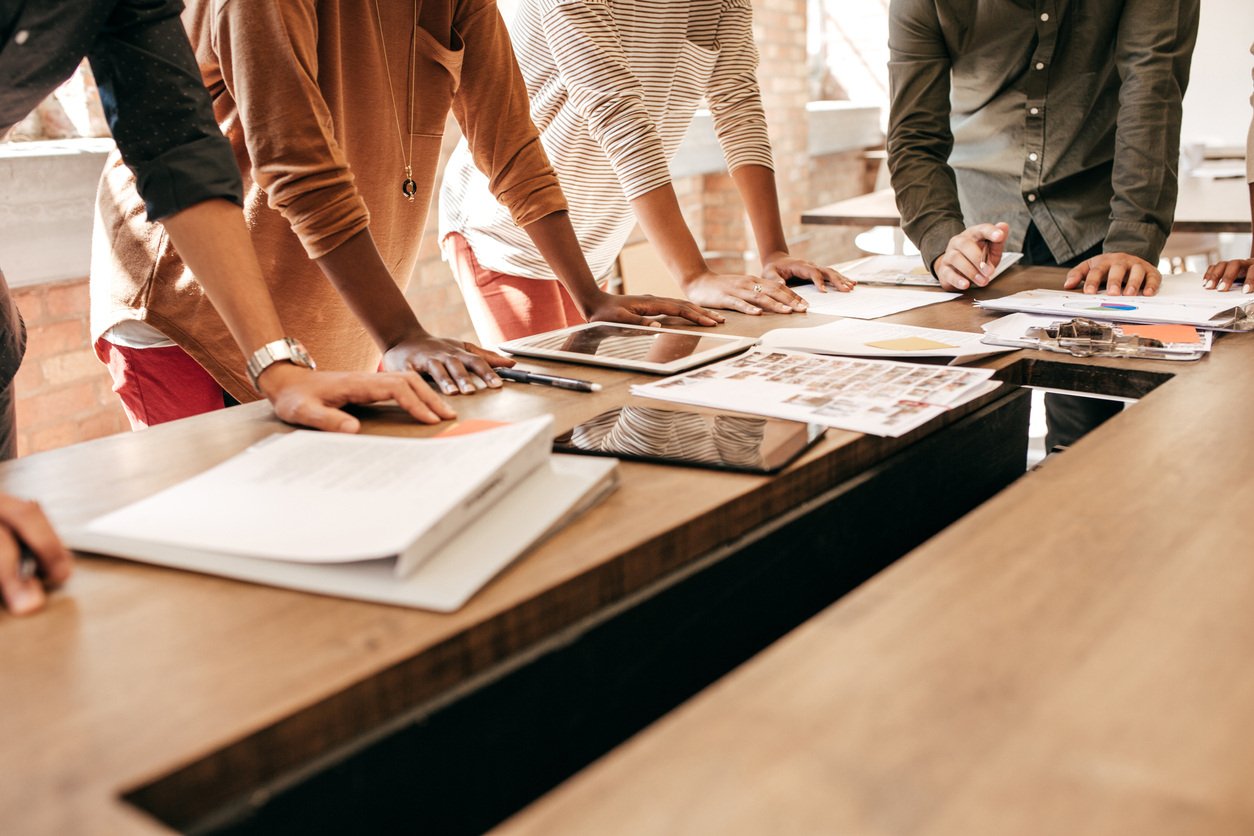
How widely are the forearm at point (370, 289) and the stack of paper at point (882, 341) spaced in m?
0.48

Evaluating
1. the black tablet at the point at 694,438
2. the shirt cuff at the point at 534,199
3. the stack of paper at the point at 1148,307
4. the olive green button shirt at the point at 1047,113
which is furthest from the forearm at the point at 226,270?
the olive green button shirt at the point at 1047,113

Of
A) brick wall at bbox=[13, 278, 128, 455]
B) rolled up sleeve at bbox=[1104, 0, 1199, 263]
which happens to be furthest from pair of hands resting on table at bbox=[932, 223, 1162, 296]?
brick wall at bbox=[13, 278, 128, 455]

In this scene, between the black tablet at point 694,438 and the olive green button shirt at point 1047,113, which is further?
the olive green button shirt at point 1047,113

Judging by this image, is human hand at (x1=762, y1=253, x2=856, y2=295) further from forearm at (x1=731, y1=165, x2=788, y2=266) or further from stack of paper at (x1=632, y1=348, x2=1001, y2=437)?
stack of paper at (x1=632, y1=348, x2=1001, y2=437)

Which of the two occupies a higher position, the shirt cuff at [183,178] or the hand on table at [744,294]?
the shirt cuff at [183,178]

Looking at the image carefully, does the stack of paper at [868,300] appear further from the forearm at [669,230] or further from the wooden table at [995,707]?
the wooden table at [995,707]

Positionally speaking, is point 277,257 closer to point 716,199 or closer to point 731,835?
point 731,835

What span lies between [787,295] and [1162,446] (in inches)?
31.4

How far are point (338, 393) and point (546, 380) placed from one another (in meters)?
0.25

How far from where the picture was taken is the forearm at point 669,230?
179cm

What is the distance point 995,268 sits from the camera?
1.85 meters

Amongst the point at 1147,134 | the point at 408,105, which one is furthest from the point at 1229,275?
the point at 408,105

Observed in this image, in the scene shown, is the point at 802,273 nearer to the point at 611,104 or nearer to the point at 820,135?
the point at 611,104

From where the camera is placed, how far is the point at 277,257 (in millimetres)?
1536
